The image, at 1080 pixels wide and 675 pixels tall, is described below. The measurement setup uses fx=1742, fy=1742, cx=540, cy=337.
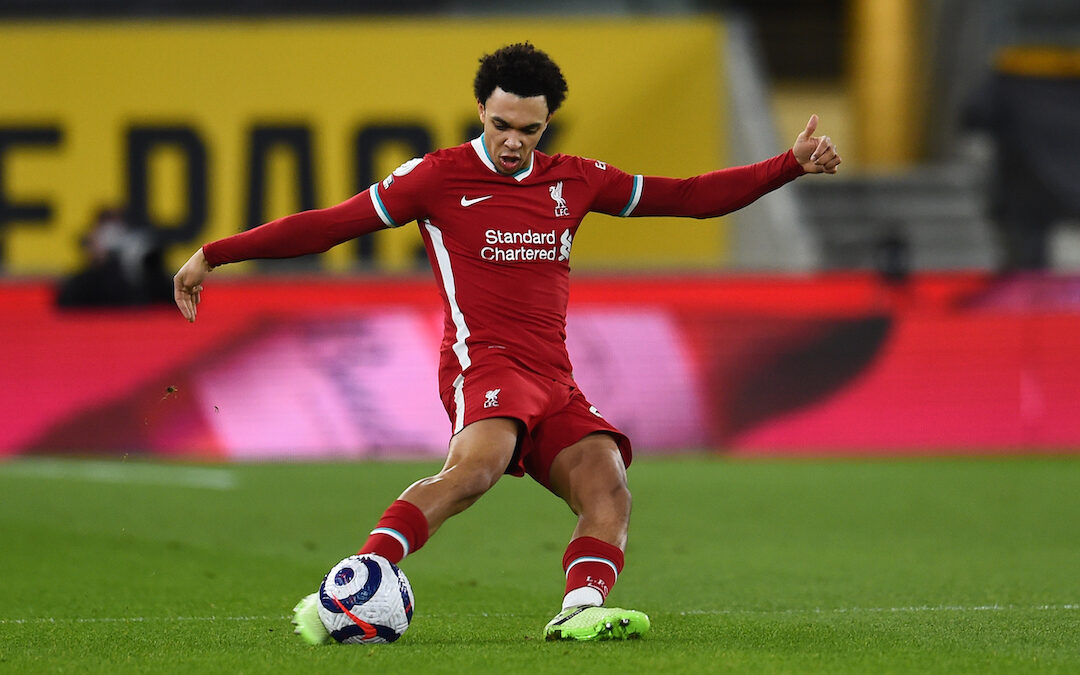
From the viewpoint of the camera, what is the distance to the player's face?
18.5 feet

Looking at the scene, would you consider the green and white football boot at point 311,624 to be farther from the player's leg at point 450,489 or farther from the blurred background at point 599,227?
the blurred background at point 599,227

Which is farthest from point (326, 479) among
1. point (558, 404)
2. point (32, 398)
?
point (558, 404)

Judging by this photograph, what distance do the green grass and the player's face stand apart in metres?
1.58

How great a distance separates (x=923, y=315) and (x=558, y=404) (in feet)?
28.9

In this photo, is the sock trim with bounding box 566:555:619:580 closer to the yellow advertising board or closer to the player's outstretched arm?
the player's outstretched arm

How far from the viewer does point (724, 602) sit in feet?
22.3

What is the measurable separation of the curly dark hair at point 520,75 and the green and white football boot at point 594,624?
5.37ft

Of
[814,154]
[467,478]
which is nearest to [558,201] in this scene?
[814,154]

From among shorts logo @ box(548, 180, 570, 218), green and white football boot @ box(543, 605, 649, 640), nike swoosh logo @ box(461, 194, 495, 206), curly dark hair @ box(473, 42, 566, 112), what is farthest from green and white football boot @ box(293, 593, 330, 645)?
curly dark hair @ box(473, 42, 566, 112)

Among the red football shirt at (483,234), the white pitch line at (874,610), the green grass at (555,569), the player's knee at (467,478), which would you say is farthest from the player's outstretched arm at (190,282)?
the white pitch line at (874,610)

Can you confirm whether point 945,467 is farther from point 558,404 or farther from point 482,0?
point 482,0

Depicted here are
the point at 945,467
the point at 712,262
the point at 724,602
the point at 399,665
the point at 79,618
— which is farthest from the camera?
the point at 712,262

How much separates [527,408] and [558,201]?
73 centimetres

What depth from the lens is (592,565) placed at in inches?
222
